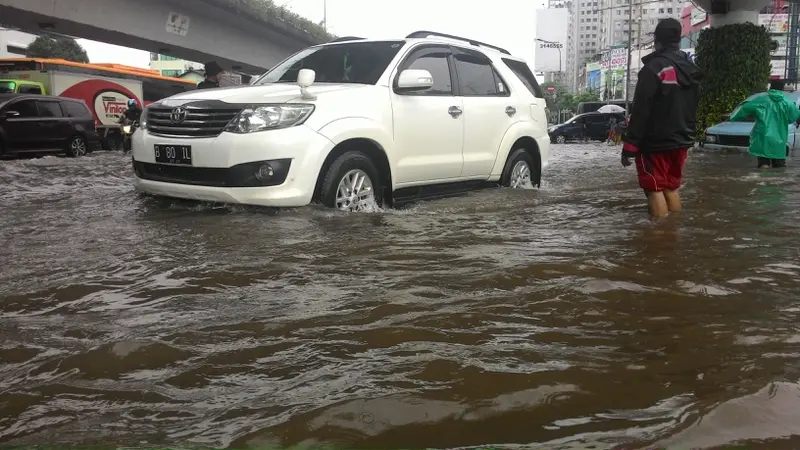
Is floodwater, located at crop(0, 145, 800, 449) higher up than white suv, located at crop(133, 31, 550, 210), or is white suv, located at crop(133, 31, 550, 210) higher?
white suv, located at crop(133, 31, 550, 210)

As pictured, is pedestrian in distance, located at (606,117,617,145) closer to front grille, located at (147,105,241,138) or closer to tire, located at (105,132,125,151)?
tire, located at (105,132,125,151)

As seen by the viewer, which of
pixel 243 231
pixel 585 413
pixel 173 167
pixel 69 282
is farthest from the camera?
pixel 173 167

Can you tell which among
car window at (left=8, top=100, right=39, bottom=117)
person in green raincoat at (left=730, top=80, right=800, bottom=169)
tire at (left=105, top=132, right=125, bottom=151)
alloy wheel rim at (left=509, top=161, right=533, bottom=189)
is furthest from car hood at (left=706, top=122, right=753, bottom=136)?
tire at (left=105, top=132, right=125, bottom=151)

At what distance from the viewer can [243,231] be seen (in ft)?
14.4

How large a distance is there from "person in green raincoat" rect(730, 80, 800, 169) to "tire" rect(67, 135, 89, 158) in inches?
536

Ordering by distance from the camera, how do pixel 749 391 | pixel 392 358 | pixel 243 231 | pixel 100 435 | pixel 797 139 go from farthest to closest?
pixel 797 139 → pixel 243 231 → pixel 392 358 → pixel 749 391 → pixel 100 435

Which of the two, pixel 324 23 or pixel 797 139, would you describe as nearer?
pixel 797 139

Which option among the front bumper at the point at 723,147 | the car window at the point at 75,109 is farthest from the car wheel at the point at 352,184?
the car window at the point at 75,109

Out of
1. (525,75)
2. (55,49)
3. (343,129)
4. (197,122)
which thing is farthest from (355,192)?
(55,49)

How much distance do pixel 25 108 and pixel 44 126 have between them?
55 centimetres

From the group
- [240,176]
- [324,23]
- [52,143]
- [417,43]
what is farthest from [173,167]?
[324,23]

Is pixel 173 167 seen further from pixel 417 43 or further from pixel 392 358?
pixel 392 358

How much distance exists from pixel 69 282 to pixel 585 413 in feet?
8.26

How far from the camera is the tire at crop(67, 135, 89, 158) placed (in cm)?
1538
